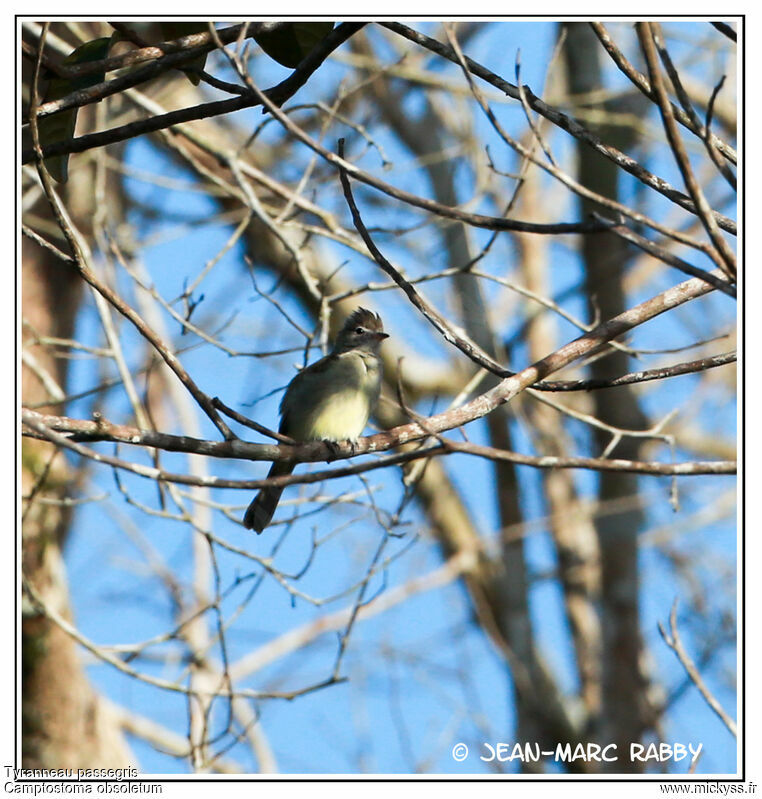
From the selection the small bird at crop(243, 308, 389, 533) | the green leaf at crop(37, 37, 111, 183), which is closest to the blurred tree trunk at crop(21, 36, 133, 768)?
the small bird at crop(243, 308, 389, 533)

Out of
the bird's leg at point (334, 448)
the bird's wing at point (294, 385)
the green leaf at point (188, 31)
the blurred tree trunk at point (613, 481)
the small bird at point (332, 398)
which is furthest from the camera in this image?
the blurred tree trunk at point (613, 481)

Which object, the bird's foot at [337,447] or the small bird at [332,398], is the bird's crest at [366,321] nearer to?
the small bird at [332,398]

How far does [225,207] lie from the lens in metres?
10.5

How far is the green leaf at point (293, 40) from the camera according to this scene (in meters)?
3.65

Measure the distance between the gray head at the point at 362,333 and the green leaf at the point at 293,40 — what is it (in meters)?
2.17

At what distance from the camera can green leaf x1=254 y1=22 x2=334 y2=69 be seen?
3.65m

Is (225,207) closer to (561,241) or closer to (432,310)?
(561,241)

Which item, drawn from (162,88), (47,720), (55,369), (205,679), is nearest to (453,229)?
(162,88)

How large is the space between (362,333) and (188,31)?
95.9 inches

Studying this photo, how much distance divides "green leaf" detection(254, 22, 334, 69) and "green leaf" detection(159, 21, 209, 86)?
0.65 feet

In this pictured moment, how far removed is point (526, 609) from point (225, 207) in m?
4.90

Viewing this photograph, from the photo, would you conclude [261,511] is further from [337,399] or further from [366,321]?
[366,321]

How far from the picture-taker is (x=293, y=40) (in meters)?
3.69

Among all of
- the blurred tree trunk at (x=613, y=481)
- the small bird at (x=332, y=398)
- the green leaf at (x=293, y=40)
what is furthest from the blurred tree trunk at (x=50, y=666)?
the blurred tree trunk at (x=613, y=481)
